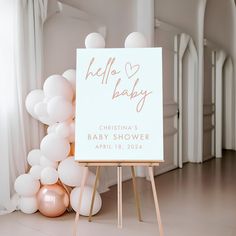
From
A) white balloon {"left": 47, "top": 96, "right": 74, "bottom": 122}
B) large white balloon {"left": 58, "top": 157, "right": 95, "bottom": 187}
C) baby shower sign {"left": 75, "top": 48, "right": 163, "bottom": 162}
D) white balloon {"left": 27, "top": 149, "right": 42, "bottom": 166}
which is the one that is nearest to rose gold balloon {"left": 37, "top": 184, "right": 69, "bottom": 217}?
large white balloon {"left": 58, "top": 157, "right": 95, "bottom": 187}

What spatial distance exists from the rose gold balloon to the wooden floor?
0.24ft

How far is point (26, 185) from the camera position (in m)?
3.32

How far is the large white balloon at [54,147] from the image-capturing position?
10.3 feet

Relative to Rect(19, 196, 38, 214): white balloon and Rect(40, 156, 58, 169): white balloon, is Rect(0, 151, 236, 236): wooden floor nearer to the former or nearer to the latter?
Rect(19, 196, 38, 214): white balloon

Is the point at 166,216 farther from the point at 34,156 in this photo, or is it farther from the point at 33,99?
the point at 33,99

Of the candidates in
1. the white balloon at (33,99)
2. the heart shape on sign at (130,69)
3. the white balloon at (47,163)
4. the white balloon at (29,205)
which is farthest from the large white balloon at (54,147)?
the heart shape on sign at (130,69)

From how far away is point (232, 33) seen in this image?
27.9 ft

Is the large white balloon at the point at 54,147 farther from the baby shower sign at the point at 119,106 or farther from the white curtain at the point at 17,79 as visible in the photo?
the baby shower sign at the point at 119,106

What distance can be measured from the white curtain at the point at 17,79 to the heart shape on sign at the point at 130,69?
1294 mm

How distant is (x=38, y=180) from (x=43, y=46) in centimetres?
140

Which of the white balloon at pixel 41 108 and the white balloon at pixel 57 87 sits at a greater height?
the white balloon at pixel 57 87

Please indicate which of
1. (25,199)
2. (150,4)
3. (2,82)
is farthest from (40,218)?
(150,4)

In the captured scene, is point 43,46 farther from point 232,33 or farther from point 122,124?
point 232,33

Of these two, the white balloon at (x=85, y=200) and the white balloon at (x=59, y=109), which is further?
the white balloon at (x=85, y=200)
